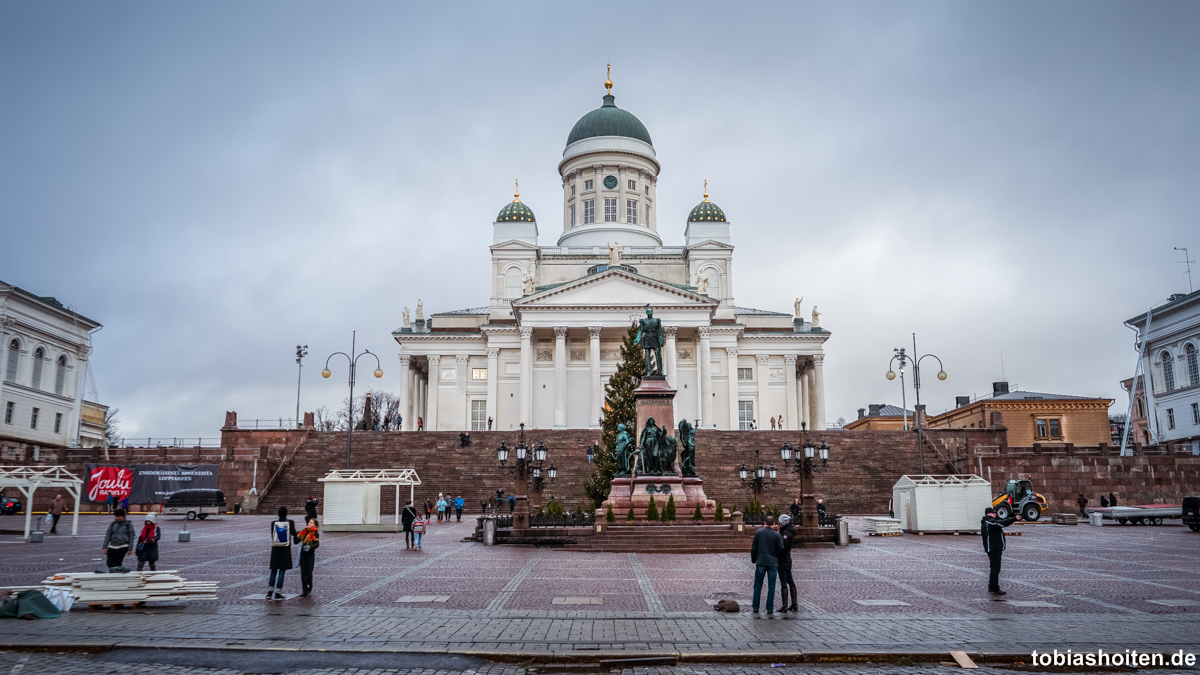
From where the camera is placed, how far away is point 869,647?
1046cm

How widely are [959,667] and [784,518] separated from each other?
4.67m

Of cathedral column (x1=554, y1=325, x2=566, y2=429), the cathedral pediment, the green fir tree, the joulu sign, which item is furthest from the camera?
the cathedral pediment

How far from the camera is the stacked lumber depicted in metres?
13.5

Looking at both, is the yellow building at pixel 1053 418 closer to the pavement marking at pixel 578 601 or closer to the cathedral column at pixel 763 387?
the cathedral column at pixel 763 387

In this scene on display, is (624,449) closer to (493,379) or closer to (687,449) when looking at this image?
(687,449)

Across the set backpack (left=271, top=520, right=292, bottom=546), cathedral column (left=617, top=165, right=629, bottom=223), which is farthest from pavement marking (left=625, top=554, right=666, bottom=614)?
cathedral column (left=617, top=165, right=629, bottom=223)

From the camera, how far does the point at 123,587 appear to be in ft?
44.4

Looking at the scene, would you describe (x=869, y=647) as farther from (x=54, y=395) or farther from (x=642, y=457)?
(x=54, y=395)

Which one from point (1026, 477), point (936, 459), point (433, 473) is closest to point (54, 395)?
point (433, 473)

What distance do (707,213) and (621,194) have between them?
9.06 meters

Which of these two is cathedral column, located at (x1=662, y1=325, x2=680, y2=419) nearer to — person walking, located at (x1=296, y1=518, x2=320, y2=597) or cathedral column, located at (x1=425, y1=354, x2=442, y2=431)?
cathedral column, located at (x1=425, y1=354, x2=442, y2=431)

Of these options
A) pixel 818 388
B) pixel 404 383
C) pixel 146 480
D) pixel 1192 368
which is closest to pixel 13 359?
pixel 146 480

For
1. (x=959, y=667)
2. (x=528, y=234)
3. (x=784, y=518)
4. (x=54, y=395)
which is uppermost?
(x=528, y=234)

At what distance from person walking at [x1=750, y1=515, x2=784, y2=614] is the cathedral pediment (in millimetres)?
56520
